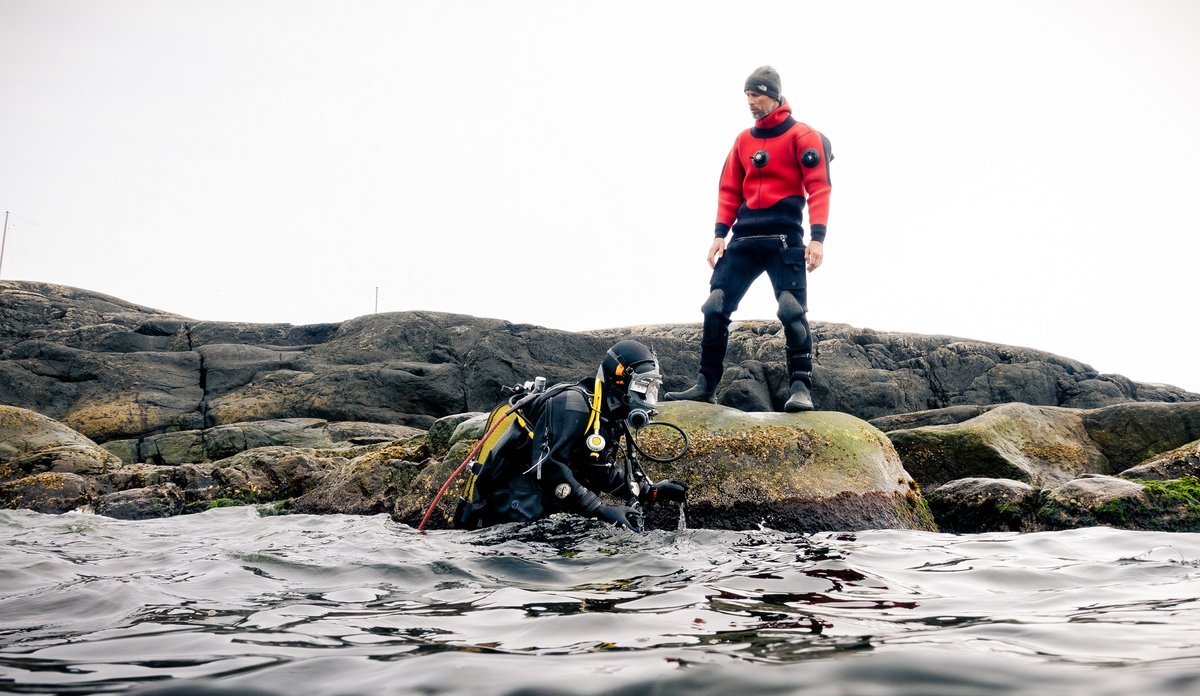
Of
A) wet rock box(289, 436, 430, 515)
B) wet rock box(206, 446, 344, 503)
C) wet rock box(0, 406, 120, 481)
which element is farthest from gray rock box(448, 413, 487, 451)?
wet rock box(0, 406, 120, 481)

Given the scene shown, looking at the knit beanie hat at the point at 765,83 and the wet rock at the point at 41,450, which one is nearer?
the knit beanie hat at the point at 765,83

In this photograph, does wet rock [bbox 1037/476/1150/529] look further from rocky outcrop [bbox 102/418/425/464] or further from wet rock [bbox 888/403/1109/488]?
rocky outcrop [bbox 102/418/425/464]

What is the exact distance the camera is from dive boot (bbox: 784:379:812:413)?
6.20 m

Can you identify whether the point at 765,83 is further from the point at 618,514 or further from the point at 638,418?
the point at 618,514

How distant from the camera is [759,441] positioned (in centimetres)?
585

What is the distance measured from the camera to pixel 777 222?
6168 mm

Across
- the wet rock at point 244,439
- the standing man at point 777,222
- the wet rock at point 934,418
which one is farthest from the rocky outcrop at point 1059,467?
the wet rock at point 244,439

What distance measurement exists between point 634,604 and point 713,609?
302mm

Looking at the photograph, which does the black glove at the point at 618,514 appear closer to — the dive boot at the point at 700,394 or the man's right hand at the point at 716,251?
the dive boot at the point at 700,394

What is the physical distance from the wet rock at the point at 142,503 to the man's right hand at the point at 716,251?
22.5 ft

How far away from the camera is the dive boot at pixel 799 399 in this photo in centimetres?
620

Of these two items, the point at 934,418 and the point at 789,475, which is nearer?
the point at 789,475

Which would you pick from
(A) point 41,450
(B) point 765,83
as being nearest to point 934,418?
(B) point 765,83

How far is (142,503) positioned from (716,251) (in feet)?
23.9
